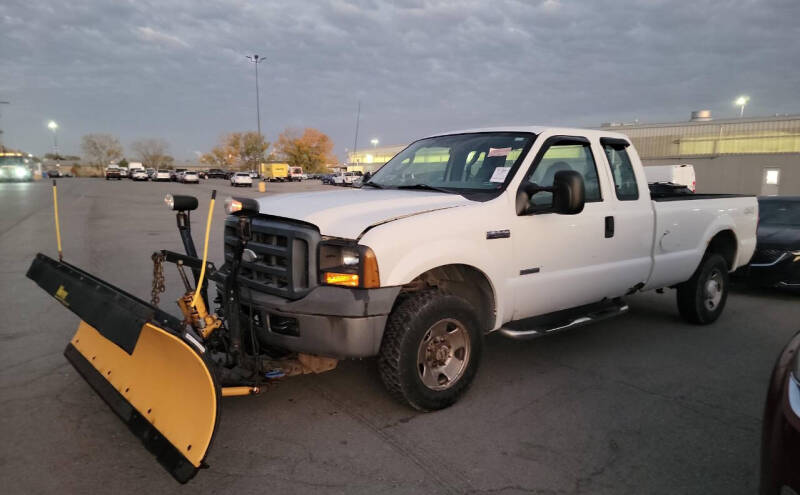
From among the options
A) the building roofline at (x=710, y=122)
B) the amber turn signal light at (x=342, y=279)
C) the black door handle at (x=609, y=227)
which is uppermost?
the building roofline at (x=710, y=122)

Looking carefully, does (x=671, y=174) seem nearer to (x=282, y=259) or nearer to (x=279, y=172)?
(x=282, y=259)

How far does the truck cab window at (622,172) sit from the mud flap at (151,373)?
3.81 metres

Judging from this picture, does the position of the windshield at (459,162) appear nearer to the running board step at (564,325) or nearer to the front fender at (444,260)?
the front fender at (444,260)

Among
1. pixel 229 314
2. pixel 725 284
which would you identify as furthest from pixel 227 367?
pixel 725 284

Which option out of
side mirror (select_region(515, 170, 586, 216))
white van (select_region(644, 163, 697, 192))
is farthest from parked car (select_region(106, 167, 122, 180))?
side mirror (select_region(515, 170, 586, 216))

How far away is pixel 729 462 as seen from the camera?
3037 mm

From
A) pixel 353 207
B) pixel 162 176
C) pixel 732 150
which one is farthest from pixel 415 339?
pixel 162 176

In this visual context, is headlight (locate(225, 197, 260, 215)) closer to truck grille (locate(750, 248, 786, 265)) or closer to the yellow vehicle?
truck grille (locate(750, 248, 786, 265))

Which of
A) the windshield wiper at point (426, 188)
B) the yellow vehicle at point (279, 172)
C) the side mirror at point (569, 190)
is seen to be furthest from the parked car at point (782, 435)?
the yellow vehicle at point (279, 172)

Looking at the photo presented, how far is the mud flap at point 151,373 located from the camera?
8.46 feet

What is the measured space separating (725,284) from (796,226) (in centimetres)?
300

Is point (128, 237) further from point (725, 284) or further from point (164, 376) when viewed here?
point (725, 284)

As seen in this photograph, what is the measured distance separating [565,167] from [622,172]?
2.50 ft

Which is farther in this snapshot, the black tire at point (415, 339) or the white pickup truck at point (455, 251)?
the black tire at point (415, 339)
